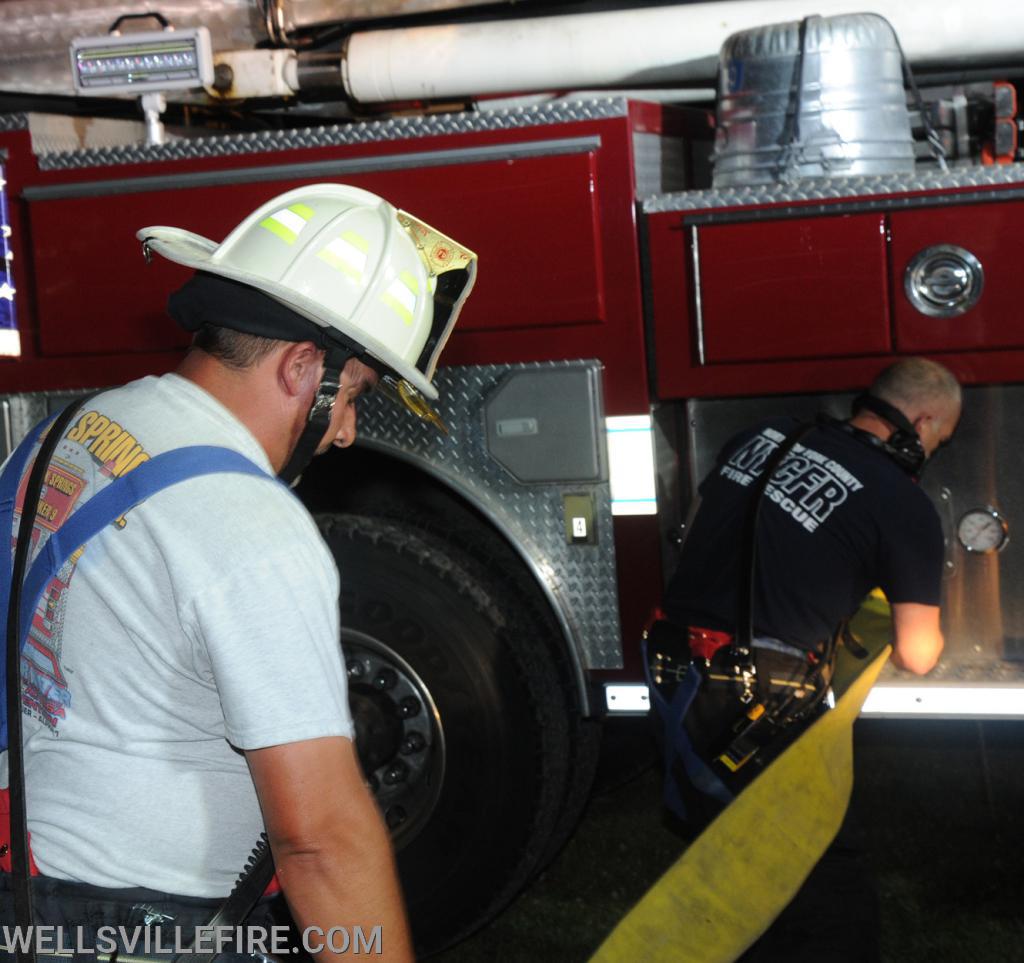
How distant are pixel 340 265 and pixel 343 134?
1.71m

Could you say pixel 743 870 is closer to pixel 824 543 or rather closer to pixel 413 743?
pixel 824 543

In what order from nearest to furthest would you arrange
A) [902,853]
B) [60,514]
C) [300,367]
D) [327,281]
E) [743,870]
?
[60,514], [300,367], [327,281], [743,870], [902,853]

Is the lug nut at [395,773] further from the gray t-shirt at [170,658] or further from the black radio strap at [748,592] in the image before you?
the gray t-shirt at [170,658]

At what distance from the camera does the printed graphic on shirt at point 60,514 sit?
1715 mm

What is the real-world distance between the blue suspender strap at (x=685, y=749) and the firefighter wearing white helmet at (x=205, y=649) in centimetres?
149

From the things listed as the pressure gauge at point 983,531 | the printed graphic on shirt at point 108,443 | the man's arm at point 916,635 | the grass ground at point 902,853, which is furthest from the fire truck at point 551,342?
the printed graphic on shirt at point 108,443

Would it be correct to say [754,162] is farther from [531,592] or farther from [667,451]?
[531,592]

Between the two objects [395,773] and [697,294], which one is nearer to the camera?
[697,294]

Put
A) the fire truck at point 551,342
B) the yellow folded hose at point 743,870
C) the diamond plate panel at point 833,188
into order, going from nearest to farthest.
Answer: the yellow folded hose at point 743,870 → the diamond plate panel at point 833,188 → the fire truck at point 551,342

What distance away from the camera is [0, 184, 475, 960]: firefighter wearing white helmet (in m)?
1.63

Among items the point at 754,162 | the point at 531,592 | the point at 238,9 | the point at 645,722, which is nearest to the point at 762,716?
the point at 531,592

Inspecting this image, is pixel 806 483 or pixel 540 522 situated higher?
pixel 806 483

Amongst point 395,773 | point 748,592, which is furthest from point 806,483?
point 395,773

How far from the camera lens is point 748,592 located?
3.18 metres
